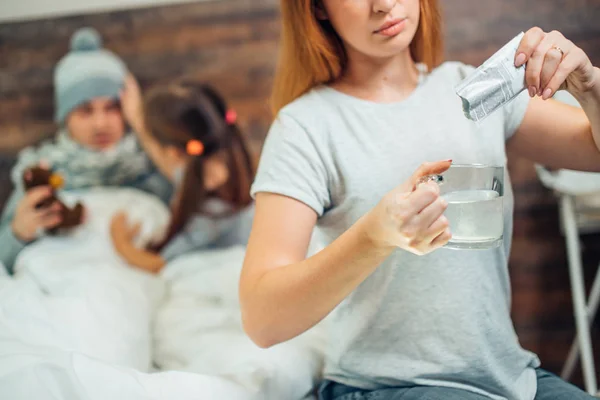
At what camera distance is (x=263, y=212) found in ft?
2.34

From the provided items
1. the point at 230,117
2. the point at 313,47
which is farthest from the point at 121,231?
the point at 313,47

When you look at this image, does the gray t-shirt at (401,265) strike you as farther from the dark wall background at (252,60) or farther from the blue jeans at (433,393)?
the dark wall background at (252,60)

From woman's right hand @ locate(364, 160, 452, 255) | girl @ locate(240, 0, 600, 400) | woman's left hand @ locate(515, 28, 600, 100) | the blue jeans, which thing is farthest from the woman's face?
the blue jeans

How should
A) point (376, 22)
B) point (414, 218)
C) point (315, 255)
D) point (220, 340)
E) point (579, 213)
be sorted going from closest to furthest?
point (414, 218) → point (315, 255) → point (376, 22) → point (220, 340) → point (579, 213)

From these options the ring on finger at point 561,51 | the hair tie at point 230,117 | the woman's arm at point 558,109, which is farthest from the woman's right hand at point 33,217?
Result: the ring on finger at point 561,51

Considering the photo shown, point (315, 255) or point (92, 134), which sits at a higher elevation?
point (315, 255)

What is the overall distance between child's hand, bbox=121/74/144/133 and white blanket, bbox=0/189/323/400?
19 centimetres

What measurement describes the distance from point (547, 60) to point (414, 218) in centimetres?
28

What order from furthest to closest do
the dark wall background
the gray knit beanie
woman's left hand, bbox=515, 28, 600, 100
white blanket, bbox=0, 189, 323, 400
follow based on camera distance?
1. the gray knit beanie
2. the dark wall background
3. white blanket, bbox=0, 189, 323, 400
4. woman's left hand, bbox=515, 28, 600, 100

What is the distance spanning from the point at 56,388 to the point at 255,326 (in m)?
0.27

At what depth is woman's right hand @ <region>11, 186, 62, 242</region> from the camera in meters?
1.47

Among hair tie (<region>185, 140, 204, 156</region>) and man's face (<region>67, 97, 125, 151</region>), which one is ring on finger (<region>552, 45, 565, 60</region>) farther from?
man's face (<region>67, 97, 125, 151</region>)

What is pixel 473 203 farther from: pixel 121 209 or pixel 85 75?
pixel 85 75

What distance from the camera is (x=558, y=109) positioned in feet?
2.64
